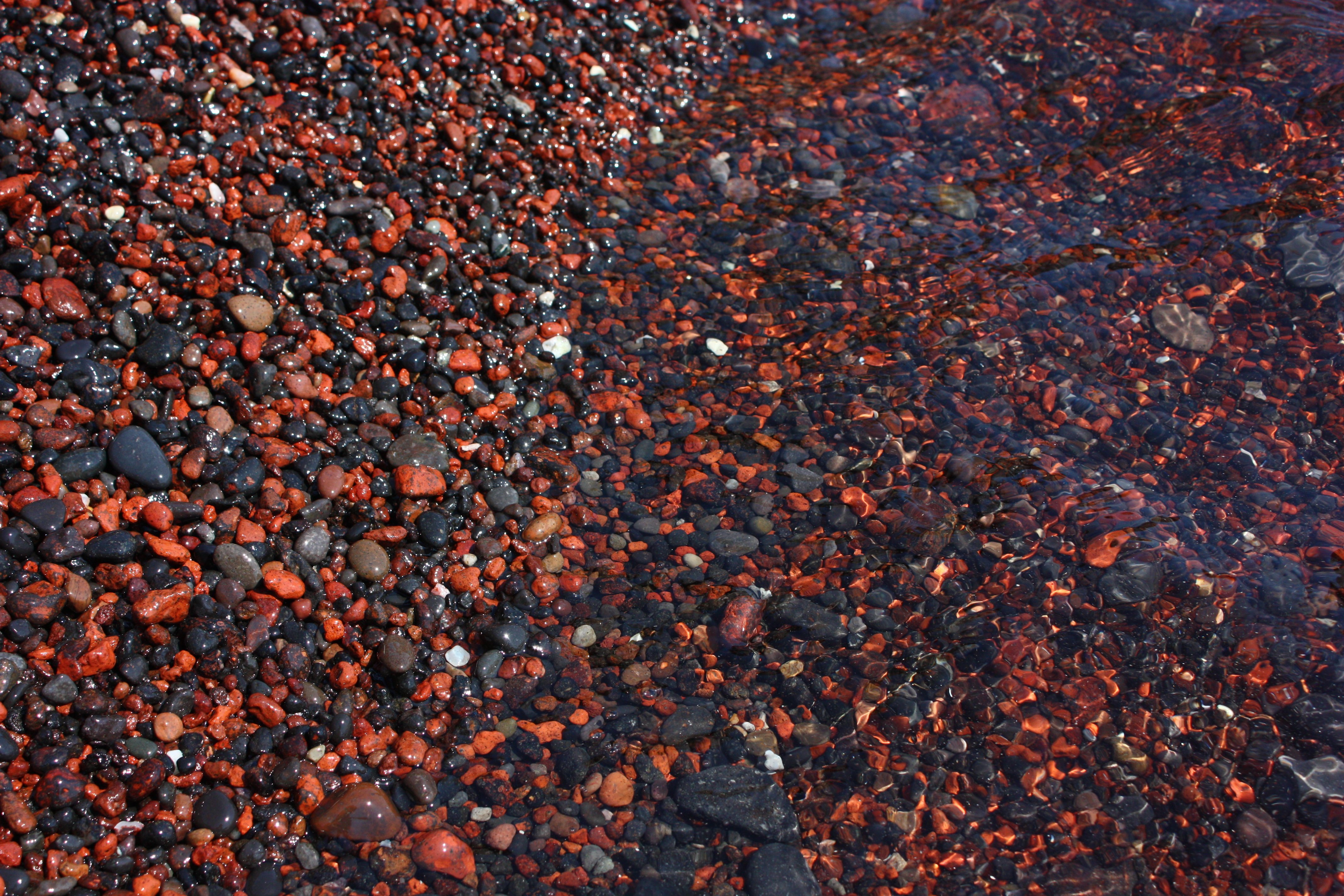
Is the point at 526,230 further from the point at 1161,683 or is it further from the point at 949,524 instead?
the point at 1161,683

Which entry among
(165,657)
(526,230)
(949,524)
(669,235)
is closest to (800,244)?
(669,235)

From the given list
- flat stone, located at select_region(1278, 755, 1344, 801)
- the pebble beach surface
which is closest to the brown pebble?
the pebble beach surface

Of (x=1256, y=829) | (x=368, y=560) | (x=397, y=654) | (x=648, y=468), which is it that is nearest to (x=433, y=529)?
(x=368, y=560)

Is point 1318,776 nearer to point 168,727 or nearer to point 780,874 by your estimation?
point 780,874

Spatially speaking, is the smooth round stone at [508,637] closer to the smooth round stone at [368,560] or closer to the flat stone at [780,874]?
the smooth round stone at [368,560]

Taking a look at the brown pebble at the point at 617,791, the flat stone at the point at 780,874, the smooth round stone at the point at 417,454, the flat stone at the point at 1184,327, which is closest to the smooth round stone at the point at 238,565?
the smooth round stone at the point at 417,454

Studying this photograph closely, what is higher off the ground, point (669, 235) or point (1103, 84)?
point (1103, 84)

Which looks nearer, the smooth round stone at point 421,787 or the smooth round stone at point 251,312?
the smooth round stone at point 421,787
